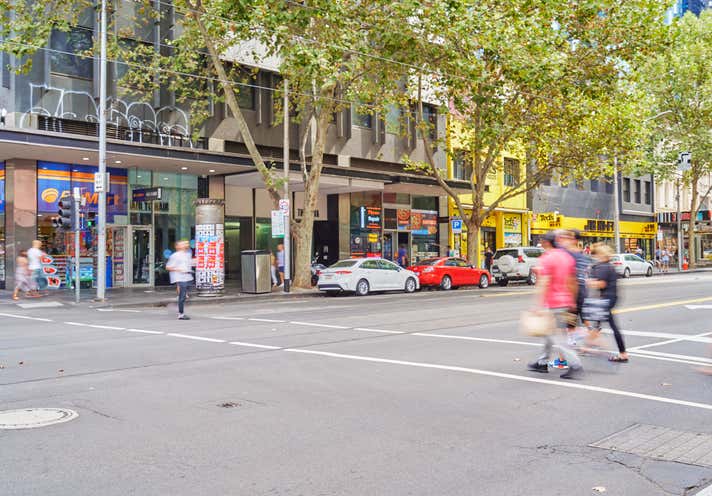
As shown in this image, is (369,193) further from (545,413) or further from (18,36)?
(545,413)

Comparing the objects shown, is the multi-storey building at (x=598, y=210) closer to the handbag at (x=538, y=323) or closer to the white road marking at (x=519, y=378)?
the white road marking at (x=519, y=378)

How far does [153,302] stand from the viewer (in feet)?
71.4

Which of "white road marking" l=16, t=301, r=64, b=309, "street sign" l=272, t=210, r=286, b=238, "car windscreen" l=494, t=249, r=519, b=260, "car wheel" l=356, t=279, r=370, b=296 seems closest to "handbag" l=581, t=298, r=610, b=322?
"white road marking" l=16, t=301, r=64, b=309

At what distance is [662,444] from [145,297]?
1975cm

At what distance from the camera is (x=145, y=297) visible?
2334 cm

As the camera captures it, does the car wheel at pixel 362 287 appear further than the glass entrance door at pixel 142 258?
No

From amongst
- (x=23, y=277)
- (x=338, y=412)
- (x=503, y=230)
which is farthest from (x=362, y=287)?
(x=503, y=230)

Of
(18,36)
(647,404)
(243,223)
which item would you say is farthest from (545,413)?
(243,223)

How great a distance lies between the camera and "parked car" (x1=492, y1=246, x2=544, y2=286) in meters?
34.4

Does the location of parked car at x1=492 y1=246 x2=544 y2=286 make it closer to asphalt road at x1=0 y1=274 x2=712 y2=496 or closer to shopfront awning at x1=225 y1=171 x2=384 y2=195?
shopfront awning at x1=225 y1=171 x2=384 y2=195

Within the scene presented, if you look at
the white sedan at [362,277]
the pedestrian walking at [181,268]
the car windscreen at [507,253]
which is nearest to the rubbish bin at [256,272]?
the white sedan at [362,277]

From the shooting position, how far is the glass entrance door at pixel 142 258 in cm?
2820

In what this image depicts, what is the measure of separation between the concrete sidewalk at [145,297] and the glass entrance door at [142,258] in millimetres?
834

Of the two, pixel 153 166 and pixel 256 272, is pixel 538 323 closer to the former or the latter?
pixel 256 272
